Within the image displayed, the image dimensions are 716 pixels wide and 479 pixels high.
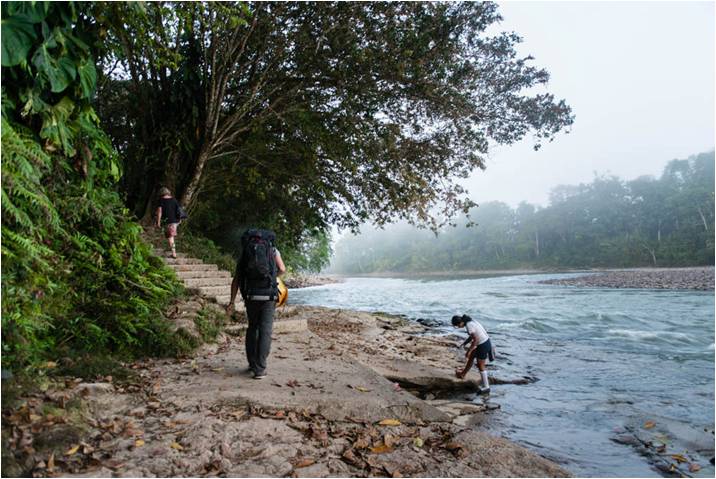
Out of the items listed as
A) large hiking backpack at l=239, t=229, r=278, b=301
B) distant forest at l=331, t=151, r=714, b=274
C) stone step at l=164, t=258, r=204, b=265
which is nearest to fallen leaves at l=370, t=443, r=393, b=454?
large hiking backpack at l=239, t=229, r=278, b=301

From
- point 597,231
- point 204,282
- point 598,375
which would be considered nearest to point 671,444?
point 598,375

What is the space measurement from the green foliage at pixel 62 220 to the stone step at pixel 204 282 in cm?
174

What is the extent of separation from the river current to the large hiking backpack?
153 inches

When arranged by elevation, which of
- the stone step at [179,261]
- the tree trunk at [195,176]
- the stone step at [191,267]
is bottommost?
the stone step at [191,267]

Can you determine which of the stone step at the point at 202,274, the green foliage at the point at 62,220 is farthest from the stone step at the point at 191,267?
the green foliage at the point at 62,220

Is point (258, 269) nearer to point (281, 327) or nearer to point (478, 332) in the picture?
point (281, 327)

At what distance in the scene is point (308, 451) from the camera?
364cm

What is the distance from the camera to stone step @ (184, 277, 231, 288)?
8926 millimetres

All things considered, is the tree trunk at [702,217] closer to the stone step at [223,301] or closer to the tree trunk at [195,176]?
the tree trunk at [195,176]

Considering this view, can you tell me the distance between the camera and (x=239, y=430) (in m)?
3.84

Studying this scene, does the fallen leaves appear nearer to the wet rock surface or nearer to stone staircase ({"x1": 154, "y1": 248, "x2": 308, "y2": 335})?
the wet rock surface

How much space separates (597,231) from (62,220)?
82.7 m

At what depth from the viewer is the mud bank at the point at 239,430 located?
3.20 m

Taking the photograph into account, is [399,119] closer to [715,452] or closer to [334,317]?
[334,317]
